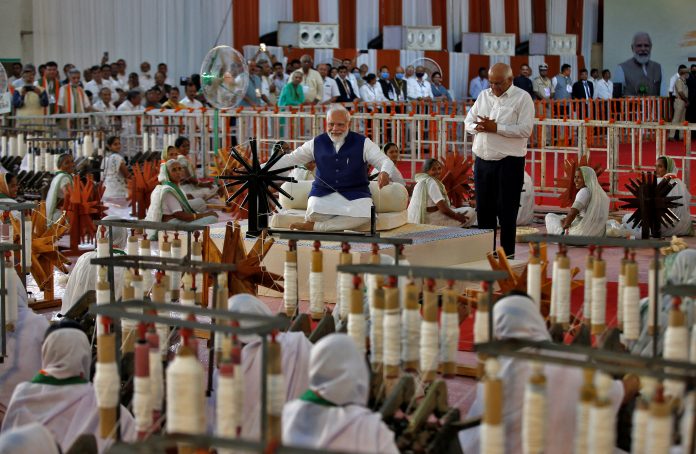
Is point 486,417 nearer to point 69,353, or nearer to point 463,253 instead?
point 69,353

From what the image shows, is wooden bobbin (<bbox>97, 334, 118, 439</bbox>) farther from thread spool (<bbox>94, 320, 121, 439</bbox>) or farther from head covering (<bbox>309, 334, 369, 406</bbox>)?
head covering (<bbox>309, 334, 369, 406</bbox>)

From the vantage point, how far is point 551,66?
27031 mm

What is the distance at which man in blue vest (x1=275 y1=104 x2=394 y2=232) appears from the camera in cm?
895

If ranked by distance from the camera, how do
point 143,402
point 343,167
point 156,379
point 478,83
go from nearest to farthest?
point 143,402
point 156,379
point 343,167
point 478,83

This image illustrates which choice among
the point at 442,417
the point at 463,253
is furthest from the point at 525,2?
the point at 442,417

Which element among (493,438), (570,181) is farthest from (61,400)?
(570,181)

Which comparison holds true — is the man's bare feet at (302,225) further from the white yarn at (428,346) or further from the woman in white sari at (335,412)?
the woman in white sari at (335,412)

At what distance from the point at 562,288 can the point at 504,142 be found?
374cm

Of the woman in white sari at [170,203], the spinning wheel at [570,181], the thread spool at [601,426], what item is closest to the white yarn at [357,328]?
the thread spool at [601,426]

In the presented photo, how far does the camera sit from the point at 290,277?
593 centimetres

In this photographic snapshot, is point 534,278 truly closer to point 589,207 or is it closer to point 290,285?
point 290,285

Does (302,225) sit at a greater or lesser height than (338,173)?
lesser

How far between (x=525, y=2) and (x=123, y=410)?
23.6 metres

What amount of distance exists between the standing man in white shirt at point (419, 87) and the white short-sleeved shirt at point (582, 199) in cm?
1177
